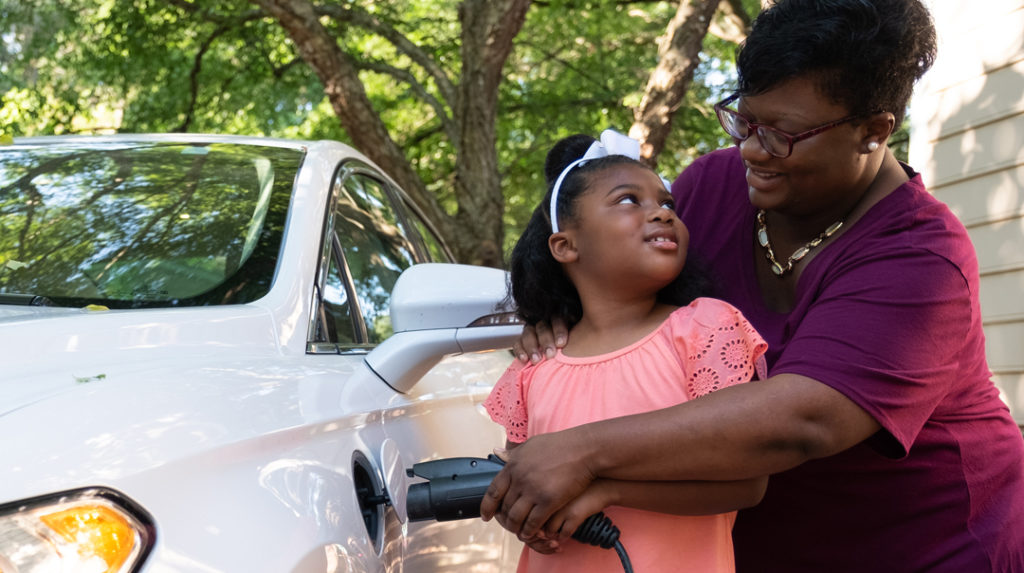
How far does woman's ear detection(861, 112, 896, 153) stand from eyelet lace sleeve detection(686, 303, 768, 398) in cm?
44

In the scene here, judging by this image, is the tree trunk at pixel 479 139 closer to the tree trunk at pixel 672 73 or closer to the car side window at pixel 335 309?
the tree trunk at pixel 672 73

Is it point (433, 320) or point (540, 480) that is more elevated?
point (433, 320)

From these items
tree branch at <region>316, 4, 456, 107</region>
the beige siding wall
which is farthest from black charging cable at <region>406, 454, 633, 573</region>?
tree branch at <region>316, 4, 456, 107</region>

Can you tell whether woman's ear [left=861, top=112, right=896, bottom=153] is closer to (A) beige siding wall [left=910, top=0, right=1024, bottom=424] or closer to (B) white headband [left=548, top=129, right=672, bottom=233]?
(B) white headband [left=548, top=129, right=672, bottom=233]

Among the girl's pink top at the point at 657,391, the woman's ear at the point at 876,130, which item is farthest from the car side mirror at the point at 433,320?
the woman's ear at the point at 876,130

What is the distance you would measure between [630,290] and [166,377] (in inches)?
32.9

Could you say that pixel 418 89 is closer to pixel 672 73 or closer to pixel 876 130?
pixel 672 73

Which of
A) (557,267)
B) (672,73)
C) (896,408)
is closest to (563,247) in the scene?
(557,267)

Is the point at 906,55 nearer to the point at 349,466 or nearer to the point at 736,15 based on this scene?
the point at 349,466

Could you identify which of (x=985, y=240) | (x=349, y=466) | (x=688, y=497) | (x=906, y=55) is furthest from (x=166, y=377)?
(x=985, y=240)

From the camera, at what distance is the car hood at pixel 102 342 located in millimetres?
1451

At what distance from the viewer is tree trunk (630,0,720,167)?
27.2ft

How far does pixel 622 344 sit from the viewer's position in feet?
A: 6.25

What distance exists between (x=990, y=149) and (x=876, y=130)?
9.16 feet
